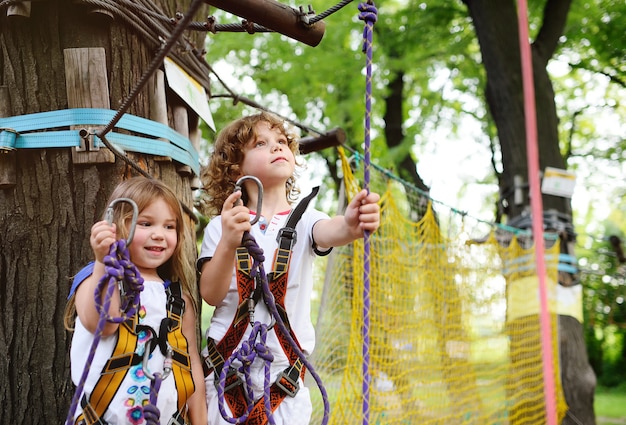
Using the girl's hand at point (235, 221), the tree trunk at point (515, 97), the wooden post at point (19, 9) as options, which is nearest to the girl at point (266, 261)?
the girl's hand at point (235, 221)

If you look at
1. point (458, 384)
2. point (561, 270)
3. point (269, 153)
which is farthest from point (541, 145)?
point (269, 153)

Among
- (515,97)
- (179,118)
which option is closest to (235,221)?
(179,118)

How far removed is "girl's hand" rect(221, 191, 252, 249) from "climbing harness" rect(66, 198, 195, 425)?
8.7 inches

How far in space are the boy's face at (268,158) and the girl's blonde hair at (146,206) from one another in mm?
345

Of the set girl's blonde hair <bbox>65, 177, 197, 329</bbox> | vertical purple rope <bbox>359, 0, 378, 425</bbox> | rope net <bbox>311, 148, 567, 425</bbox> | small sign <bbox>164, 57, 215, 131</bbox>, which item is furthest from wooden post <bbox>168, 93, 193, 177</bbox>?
rope net <bbox>311, 148, 567, 425</bbox>

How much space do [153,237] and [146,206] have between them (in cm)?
8

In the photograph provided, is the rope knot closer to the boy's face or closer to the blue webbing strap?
the boy's face

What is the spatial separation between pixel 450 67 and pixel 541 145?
473cm

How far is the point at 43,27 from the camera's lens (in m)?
1.73

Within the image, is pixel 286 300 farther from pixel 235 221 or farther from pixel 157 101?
pixel 157 101

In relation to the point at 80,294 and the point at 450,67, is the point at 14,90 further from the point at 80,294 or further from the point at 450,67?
the point at 450,67

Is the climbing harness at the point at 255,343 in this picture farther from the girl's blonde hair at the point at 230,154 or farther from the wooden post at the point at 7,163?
the wooden post at the point at 7,163

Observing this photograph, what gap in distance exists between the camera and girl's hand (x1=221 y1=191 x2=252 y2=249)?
1.47 meters

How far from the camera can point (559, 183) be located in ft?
17.1
